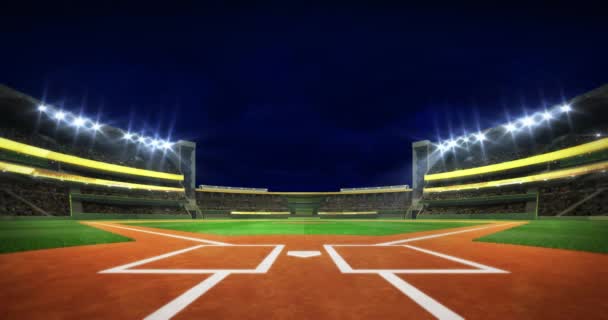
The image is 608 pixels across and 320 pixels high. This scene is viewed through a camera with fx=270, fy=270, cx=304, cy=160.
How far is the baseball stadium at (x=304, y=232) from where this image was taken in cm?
315

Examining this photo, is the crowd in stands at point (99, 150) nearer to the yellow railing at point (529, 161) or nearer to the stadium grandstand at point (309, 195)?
the stadium grandstand at point (309, 195)

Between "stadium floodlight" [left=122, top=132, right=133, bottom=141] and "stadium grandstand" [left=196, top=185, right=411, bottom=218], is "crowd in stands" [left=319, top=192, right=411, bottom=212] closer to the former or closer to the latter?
"stadium grandstand" [left=196, top=185, right=411, bottom=218]

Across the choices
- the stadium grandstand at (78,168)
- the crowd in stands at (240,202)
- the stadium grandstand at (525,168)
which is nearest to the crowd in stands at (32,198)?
the stadium grandstand at (78,168)

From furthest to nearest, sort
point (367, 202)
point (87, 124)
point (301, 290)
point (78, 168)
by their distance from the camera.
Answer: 1. point (367, 202)
2. point (78, 168)
3. point (87, 124)
4. point (301, 290)

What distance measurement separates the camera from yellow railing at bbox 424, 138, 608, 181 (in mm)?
32025

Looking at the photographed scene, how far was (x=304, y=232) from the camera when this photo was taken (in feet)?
50.1

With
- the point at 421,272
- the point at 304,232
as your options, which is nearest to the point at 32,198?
the point at 304,232

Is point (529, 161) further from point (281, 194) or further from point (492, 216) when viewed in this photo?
point (281, 194)

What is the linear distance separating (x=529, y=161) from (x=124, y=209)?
6297 centimetres

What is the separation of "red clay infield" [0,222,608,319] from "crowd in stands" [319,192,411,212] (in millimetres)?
54649

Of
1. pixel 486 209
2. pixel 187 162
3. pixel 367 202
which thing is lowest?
pixel 486 209

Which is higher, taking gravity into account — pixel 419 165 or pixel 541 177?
pixel 419 165

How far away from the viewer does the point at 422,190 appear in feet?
190

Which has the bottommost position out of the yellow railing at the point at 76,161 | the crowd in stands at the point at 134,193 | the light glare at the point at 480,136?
the crowd in stands at the point at 134,193
